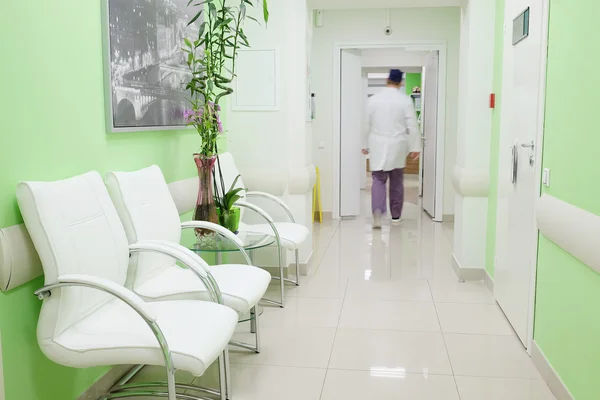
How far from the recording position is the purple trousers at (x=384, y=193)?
766 cm

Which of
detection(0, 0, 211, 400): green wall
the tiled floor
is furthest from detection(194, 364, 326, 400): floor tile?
detection(0, 0, 211, 400): green wall

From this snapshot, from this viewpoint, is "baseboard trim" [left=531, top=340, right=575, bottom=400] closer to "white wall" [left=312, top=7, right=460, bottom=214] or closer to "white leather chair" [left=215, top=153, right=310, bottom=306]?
"white leather chair" [left=215, top=153, right=310, bottom=306]

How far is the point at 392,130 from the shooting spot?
25.0 feet

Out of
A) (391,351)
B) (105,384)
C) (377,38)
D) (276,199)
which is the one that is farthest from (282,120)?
(377,38)

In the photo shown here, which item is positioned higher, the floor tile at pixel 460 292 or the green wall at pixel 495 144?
the green wall at pixel 495 144

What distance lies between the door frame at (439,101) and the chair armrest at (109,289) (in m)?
6.11

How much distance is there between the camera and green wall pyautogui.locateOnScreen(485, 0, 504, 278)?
4.56 metres

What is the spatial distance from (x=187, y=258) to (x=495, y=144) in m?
2.91

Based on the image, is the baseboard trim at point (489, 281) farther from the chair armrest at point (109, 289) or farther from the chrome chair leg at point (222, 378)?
the chair armrest at point (109, 289)

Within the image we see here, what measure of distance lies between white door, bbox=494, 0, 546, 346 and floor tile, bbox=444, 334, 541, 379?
120 mm

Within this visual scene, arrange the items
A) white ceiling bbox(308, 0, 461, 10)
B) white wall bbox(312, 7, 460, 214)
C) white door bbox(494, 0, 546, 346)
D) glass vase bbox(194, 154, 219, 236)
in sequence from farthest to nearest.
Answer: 1. white wall bbox(312, 7, 460, 214)
2. white ceiling bbox(308, 0, 461, 10)
3. glass vase bbox(194, 154, 219, 236)
4. white door bbox(494, 0, 546, 346)

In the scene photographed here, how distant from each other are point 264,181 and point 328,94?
10.9ft

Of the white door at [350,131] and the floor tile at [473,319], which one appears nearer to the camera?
the floor tile at [473,319]

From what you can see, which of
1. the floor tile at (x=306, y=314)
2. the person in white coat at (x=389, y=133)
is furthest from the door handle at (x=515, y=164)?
the person in white coat at (x=389, y=133)
